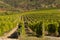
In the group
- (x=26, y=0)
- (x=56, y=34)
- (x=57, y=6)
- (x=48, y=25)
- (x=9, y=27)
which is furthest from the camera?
(x=26, y=0)

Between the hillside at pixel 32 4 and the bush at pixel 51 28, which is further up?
the hillside at pixel 32 4

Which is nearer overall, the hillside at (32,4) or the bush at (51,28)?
the bush at (51,28)

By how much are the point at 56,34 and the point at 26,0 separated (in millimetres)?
144196

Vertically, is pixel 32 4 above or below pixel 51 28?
above

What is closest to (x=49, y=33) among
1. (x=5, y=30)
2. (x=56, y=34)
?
(x=56, y=34)

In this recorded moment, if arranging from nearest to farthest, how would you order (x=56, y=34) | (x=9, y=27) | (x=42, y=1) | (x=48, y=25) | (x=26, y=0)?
(x=56, y=34) → (x=48, y=25) → (x=9, y=27) → (x=42, y=1) → (x=26, y=0)

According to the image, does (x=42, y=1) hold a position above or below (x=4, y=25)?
above

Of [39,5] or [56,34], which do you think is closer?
[56,34]

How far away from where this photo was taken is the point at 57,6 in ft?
466

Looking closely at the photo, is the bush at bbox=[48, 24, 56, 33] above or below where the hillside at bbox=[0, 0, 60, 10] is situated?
below

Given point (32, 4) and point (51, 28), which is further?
point (32, 4)

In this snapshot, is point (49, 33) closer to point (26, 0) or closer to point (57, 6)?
point (57, 6)

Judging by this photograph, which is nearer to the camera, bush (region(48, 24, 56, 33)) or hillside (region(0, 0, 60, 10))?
bush (region(48, 24, 56, 33))

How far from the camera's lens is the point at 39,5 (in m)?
151
